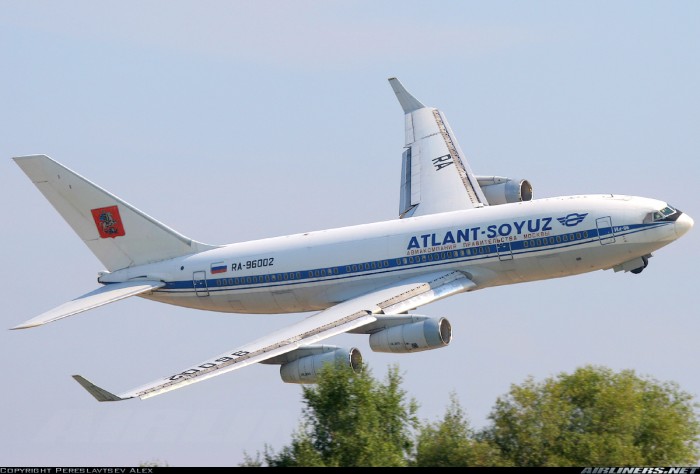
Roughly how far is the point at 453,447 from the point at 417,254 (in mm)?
12751

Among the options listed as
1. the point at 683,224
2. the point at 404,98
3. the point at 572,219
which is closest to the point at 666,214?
the point at 683,224

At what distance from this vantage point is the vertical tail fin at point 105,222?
8738cm

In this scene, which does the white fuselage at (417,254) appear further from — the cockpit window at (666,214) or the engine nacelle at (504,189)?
the engine nacelle at (504,189)

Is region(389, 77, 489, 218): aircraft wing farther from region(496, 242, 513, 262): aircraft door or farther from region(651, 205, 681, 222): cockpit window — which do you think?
region(651, 205, 681, 222): cockpit window

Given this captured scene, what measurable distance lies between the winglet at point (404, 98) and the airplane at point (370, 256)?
18.8 ft

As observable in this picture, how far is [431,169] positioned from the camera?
9138 centimetres

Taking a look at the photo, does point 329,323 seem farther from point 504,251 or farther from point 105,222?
point 105,222

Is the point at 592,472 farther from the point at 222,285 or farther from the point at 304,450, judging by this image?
the point at 222,285

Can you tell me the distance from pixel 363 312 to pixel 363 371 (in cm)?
401

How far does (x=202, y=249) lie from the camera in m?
86.9

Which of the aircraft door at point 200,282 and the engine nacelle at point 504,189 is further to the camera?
the engine nacelle at point 504,189

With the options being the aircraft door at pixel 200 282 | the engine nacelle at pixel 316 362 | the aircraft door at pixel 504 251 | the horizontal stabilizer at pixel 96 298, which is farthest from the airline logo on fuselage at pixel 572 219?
the horizontal stabilizer at pixel 96 298

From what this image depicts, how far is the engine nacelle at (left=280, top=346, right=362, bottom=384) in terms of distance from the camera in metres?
72.0

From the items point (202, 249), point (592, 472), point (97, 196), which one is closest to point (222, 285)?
point (202, 249)
